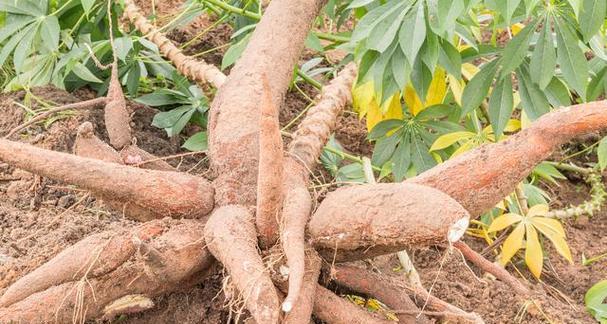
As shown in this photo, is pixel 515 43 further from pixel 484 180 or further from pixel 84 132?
pixel 84 132

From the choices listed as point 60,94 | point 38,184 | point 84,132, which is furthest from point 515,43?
point 60,94

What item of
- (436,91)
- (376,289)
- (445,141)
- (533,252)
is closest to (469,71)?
(436,91)

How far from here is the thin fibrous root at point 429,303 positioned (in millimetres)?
1328

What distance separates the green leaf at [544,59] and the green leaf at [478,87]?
0.31 feet

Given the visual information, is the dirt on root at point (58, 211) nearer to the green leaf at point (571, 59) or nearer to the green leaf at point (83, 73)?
the green leaf at point (83, 73)

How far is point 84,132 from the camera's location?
1412mm

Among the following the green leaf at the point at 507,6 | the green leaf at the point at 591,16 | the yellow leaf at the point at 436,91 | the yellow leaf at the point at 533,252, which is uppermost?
the green leaf at the point at 507,6

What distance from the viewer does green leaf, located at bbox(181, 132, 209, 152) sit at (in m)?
1.93

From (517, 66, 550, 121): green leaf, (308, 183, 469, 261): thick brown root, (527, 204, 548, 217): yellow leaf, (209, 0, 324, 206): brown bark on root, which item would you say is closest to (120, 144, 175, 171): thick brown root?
(209, 0, 324, 206): brown bark on root

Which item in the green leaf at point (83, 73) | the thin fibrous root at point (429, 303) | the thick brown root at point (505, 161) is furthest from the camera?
the green leaf at point (83, 73)

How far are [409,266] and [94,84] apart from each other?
1020 millimetres

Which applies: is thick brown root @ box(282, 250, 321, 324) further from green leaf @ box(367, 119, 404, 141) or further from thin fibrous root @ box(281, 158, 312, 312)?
green leaf @ box(367, 119, 404, 141)

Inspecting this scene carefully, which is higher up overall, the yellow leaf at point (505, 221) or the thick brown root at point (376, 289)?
the thick brown root at point (376, 289)

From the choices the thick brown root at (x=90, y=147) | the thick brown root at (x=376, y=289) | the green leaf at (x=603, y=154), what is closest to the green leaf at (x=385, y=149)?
the green leaf at (x=603, y=154)
